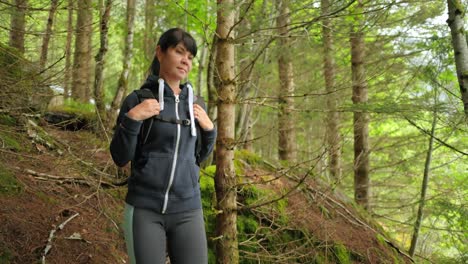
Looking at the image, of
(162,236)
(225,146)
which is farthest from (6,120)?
(162,236)

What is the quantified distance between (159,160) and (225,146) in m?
1.30

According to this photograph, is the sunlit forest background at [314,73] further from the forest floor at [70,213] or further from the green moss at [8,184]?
the green moss at [8,184]

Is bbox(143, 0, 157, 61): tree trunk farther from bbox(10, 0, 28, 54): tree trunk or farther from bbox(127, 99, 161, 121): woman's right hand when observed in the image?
bbox(127, 99, 161, 121): woman's right hand

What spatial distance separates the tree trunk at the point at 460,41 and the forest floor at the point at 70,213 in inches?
75.7

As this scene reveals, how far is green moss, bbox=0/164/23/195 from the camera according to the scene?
156 inches

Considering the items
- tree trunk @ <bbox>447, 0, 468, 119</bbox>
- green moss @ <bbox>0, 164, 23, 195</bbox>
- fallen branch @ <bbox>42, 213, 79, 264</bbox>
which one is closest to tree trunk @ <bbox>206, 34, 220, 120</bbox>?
fallen branch @ <bbox>42, 213, 79, 264</bbox>

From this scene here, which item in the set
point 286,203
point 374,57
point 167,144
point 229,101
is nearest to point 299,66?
point 374,57

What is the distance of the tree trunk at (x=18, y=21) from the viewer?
127 inches

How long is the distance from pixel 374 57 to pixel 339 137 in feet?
19.1

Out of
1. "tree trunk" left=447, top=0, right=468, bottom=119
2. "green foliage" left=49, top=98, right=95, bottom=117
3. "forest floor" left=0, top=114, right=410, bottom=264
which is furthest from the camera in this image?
"green foliage" left=49, top=98, right=95, bottom=117

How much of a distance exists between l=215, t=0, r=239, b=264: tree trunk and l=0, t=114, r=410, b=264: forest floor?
844 mm

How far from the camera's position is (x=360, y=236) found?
17.6ft

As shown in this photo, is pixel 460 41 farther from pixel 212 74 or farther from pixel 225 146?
pixel 225 146

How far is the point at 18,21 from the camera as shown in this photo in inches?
155
